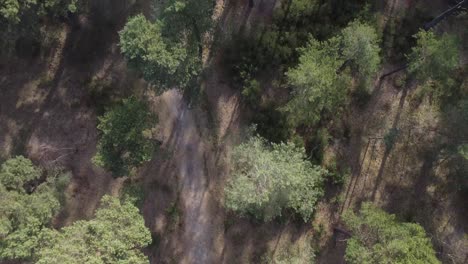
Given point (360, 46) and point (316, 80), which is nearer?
point (316, 80)

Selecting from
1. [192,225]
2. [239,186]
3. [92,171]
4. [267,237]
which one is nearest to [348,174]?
[267,237]

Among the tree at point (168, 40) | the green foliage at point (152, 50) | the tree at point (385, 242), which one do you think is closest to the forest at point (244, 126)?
the tree at point (385, 242)

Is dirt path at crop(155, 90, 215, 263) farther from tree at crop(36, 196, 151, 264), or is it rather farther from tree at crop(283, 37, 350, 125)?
tree at crop(283, 37, 350, 125)

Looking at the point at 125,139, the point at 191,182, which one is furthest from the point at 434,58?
the point at 125,139

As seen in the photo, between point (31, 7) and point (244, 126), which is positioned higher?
point (31, 7)

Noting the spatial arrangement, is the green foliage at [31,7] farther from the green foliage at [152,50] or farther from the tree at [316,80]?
the tree at [316,80]

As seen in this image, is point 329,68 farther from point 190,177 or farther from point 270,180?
point 190,177
